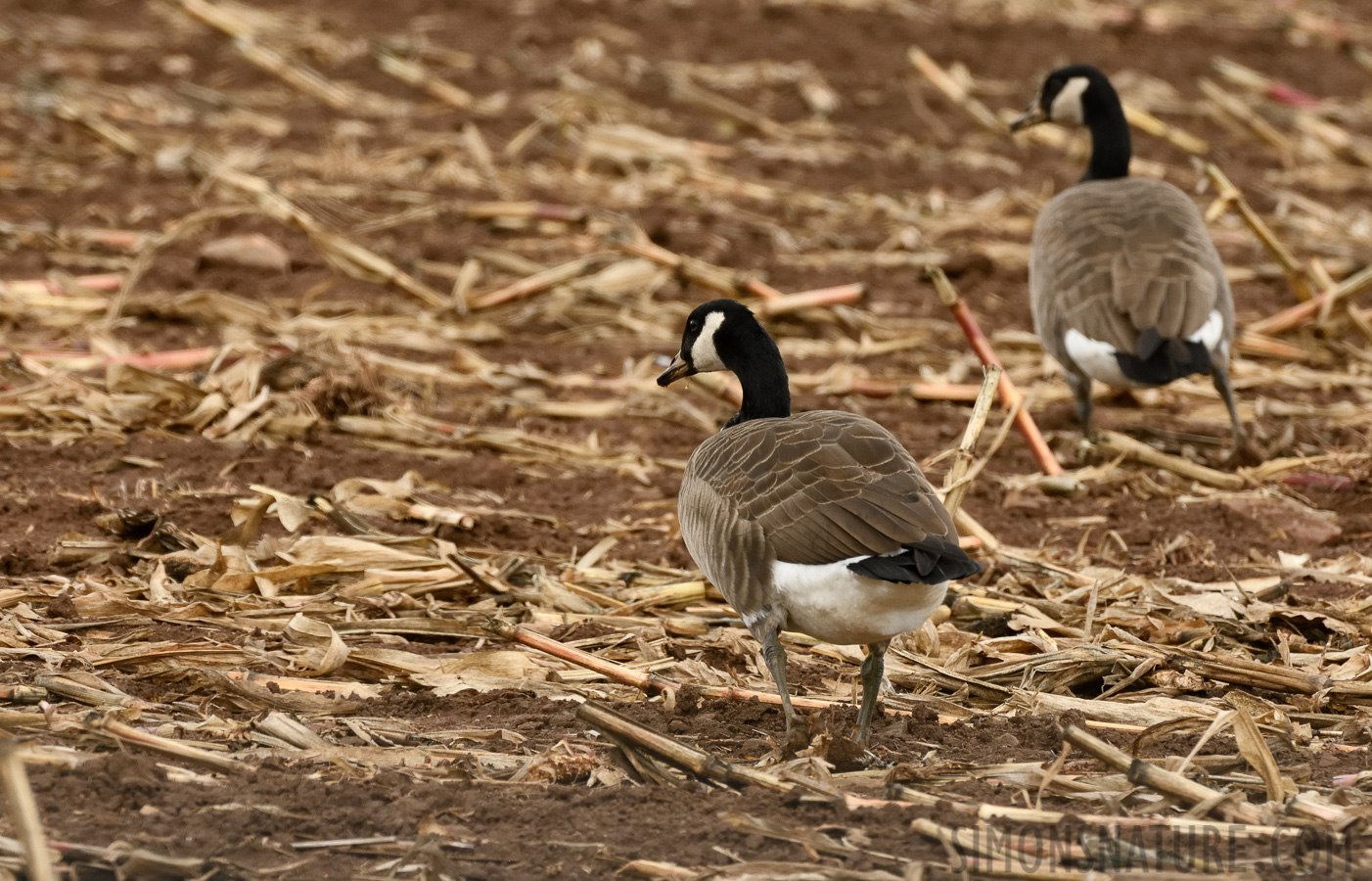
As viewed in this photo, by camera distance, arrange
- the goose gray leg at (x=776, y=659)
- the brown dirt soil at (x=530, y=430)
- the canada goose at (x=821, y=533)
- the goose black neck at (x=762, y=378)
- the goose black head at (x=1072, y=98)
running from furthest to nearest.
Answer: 1. the goose black head at (x=1072, y=98)
2. the goose black neck at (x=762, y=378)
3. the goose gray leg at (x=776, y=659)
4. the canada goose at (x=821, y=533)
5. the brown dirt soil at (x=530, y=430)

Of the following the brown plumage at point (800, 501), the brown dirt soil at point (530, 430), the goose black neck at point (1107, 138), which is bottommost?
the brown dirt soil at point (530, 430)

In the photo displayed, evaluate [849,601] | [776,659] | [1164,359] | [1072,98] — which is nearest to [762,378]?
[776,659]

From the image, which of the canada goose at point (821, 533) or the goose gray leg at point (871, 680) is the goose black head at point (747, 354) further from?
the goose gray leg at point (871, 680)

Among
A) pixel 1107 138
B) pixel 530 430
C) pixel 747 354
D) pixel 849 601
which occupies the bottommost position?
pixel 530 430

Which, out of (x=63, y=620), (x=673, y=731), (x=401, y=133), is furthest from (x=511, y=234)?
(x=673, y=731)

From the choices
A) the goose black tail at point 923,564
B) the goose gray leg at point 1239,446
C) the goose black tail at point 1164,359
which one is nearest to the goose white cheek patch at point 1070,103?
the goose gray leg at point 1239,446

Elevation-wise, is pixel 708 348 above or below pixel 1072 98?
below

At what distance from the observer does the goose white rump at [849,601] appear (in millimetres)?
4809

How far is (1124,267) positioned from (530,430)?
338cm

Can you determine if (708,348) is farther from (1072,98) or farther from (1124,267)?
(1072,98)

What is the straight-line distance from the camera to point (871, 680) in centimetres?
521

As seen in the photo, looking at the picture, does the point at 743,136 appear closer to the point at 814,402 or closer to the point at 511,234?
the point at 511,234

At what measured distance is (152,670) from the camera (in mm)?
5348

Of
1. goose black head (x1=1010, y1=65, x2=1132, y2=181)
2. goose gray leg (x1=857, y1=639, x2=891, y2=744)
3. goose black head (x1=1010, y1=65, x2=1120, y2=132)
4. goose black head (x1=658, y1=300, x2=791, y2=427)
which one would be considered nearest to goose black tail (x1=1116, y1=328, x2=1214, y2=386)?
goose black head (x1=1010, y1=65, x2=1132, y2=181)
